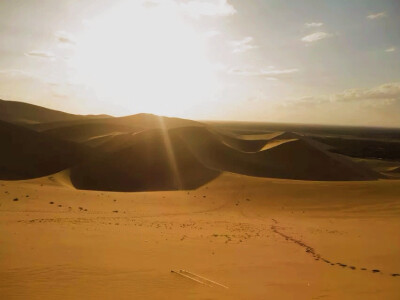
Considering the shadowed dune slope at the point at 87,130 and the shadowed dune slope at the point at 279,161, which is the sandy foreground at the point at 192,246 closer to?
the shadowed dune slope at the point at 279,161

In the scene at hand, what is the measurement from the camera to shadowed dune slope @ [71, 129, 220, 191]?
956 inches

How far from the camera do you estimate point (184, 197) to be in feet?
64.1

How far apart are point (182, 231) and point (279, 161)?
2302 cm

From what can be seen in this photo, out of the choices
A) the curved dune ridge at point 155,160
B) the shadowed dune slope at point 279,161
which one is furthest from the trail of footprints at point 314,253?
the shadowed dune slope at point 279,161

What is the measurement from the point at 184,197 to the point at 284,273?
39.1 ft

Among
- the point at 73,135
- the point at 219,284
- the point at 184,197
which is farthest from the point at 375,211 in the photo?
the point at 73,135

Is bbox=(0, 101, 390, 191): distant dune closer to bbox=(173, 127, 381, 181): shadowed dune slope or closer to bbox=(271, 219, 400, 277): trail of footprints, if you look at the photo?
bbox=(173, 127, 381, 181): shadowed dune slope

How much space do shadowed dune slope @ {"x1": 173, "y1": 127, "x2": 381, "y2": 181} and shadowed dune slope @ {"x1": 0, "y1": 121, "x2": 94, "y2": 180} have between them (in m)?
10.4

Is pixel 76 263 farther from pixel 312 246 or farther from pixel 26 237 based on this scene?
pixel 312 246

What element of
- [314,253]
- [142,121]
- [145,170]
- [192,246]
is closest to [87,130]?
[142,121]

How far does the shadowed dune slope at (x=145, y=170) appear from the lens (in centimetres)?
2428

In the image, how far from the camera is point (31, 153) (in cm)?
2898

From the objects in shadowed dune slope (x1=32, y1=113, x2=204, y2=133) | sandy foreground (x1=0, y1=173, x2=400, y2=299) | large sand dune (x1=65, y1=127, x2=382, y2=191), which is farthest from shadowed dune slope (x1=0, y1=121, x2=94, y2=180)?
shadowed dune slope (x1=32, y1=113, x2=204, y2=133)

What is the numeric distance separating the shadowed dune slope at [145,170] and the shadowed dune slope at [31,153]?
8.30 ft
